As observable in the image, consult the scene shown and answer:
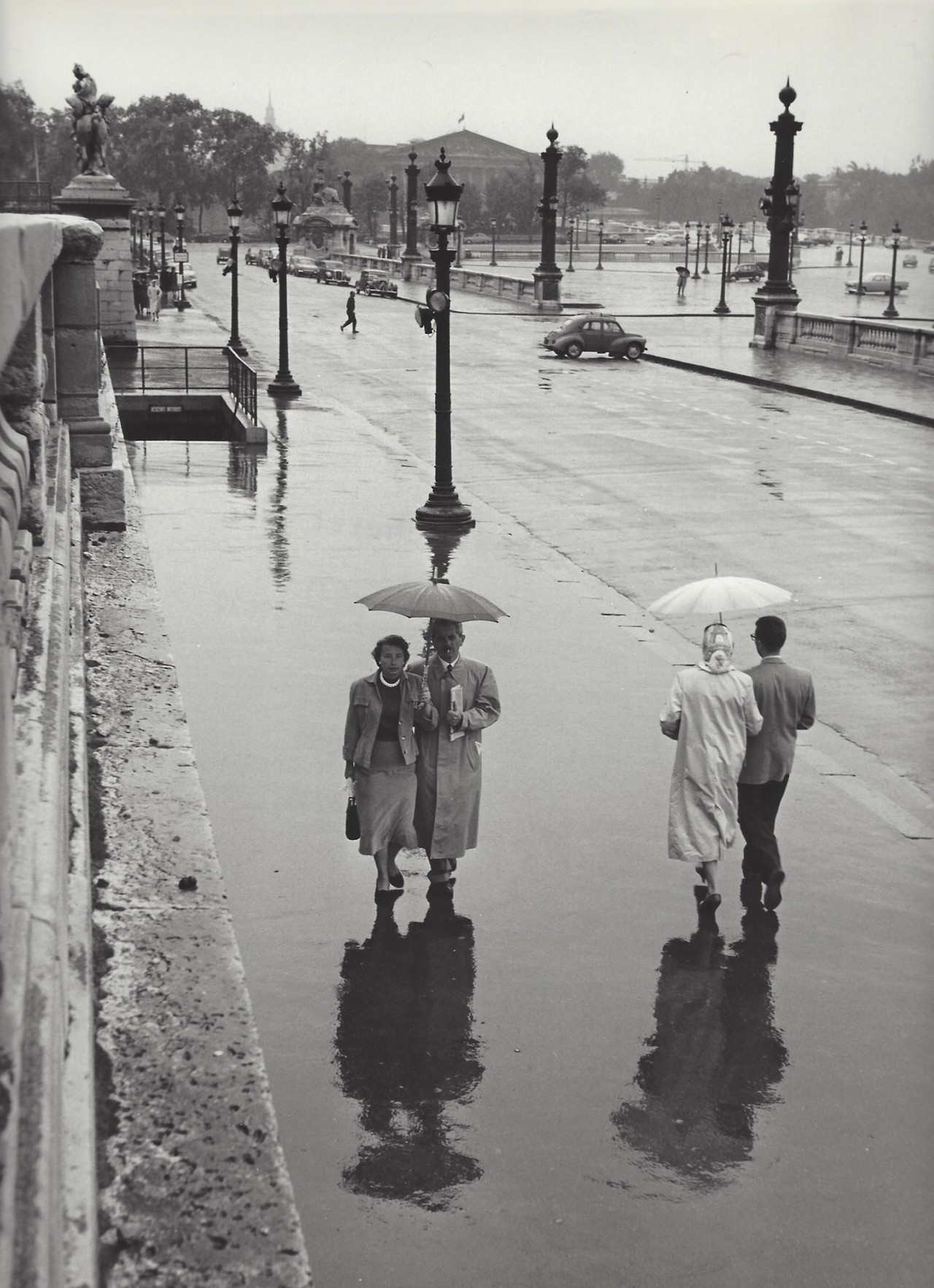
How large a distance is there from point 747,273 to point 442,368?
89.1 meters

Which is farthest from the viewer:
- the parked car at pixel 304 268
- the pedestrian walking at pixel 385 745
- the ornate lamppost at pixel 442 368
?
the parked car at pixel 304 268

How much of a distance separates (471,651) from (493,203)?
166078 millimetres

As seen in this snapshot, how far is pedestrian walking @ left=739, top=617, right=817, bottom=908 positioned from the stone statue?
40.9 m

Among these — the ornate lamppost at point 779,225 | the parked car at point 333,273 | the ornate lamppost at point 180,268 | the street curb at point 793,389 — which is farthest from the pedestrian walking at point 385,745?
the parked car at point 333,273

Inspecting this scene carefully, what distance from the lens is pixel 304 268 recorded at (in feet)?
287

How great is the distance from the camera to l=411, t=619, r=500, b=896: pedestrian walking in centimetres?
806

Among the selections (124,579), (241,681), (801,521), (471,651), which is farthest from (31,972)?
(801,521)

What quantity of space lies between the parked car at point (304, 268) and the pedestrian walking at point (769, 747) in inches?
3152

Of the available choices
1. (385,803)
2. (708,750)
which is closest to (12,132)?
(385,803)

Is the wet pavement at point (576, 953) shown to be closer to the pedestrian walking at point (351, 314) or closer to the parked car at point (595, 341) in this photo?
the parked car at point (595, 341)

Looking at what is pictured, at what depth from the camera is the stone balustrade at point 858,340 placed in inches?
1551

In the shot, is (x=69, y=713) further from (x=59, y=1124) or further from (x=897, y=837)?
(x=897, y=837)

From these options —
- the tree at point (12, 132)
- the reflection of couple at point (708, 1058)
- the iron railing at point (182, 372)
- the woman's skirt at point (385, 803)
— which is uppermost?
the tree at point (12, 132)

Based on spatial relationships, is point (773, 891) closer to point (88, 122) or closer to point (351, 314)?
point (88, 122)
